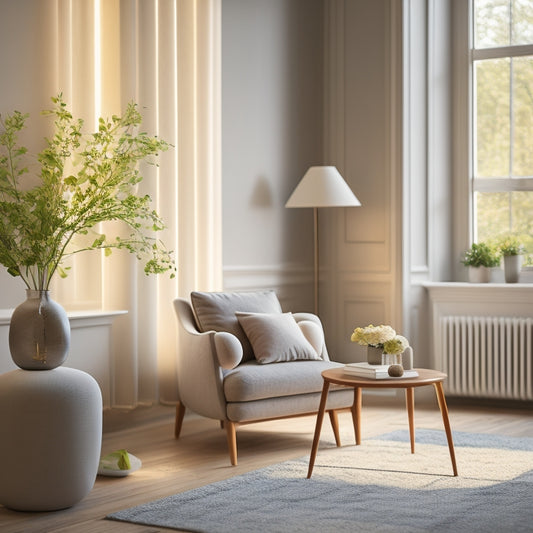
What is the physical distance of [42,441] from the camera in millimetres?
3475

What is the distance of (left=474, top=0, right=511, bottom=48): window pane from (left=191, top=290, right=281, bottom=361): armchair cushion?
2.73 meters

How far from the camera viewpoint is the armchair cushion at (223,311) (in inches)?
188

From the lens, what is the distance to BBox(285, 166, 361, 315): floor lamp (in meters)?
5.90

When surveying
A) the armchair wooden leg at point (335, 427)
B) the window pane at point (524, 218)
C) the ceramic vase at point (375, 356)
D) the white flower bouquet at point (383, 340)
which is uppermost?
the window pane at point (524, 218)

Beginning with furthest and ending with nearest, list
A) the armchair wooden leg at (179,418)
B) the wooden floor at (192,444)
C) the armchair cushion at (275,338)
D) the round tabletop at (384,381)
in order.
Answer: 1. the armchair wooden leg at (179,418)
2. the armchair cushion at (275,338)
3. the round tabletop at (384,381)
4. the wooden floor at (192,444)

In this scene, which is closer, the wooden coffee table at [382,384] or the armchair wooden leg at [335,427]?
the wooden coffee table at [382,384]

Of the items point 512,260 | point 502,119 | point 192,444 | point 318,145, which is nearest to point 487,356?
point 512,260

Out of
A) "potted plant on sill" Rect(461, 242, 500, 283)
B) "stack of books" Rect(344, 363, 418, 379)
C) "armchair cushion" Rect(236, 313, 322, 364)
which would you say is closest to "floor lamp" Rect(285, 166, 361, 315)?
"potted plant on sill" Rect(461, 242, 500, 283)

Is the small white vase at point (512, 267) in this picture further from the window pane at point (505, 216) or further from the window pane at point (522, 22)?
the window pane at point (522, 22)

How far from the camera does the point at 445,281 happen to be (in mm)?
6457

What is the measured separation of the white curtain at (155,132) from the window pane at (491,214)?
191 cm

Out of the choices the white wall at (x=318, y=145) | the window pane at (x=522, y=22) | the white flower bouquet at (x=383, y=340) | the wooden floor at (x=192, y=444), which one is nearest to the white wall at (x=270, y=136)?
the white wall at (x=318, y=145)

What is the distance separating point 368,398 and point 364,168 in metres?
1.54

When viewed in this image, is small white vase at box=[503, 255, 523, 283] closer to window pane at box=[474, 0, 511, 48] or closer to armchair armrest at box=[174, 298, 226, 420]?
window pane at box=[474, 0, 511, 48]
